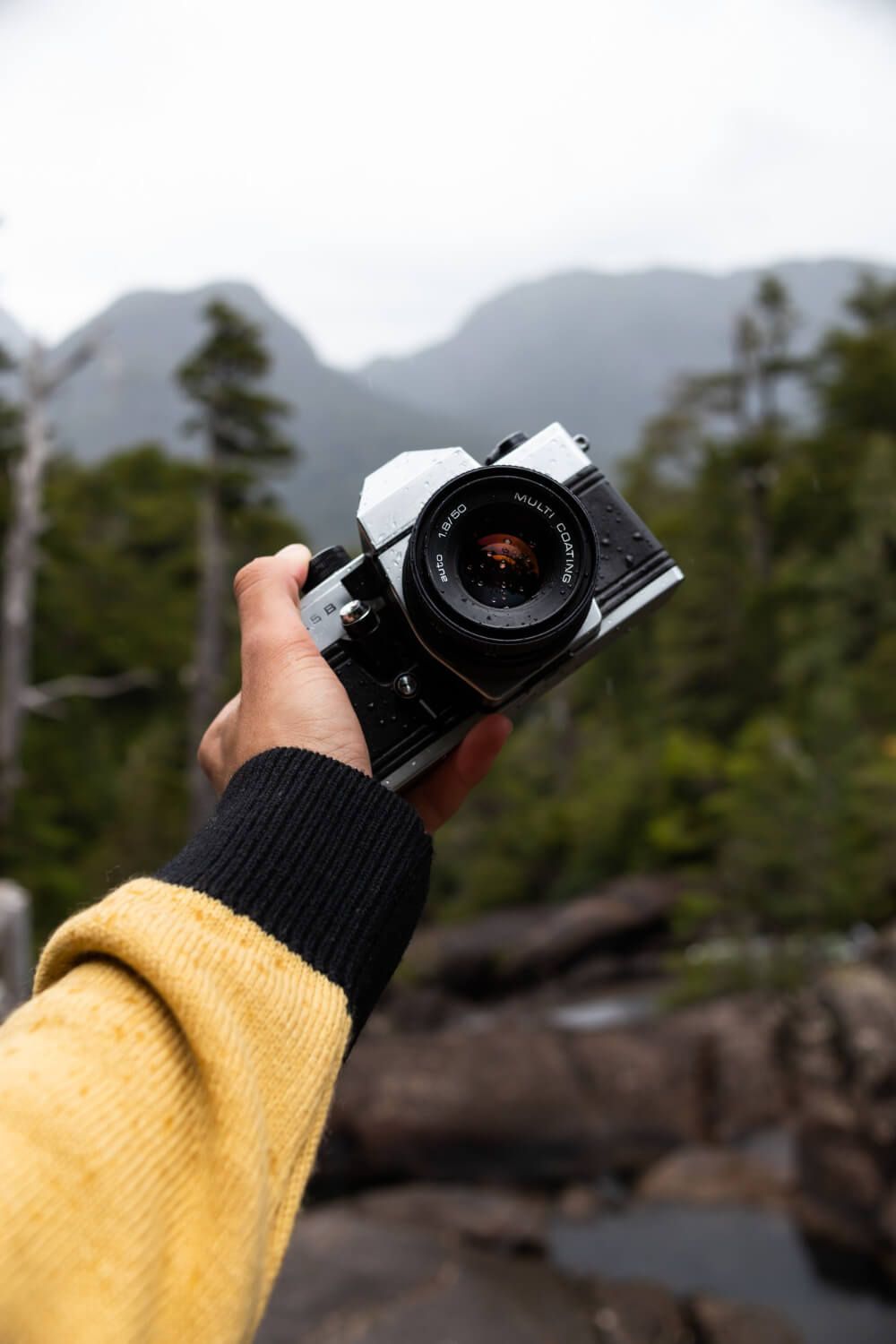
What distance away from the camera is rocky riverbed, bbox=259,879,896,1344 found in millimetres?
5672

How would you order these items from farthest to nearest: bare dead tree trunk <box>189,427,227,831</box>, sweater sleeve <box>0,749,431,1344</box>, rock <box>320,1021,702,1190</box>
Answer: bare dead tree trunk <box>189,427,227,831</box> < rock <box>320,1021,702,1190</box> < sweater sleeve <box>0,749,431,1344</box>

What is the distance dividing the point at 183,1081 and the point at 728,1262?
7.48 m

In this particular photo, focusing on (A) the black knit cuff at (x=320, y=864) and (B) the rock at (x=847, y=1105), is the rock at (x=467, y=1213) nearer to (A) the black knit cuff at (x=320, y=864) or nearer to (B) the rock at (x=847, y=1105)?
(B) the rock at (x=847, y=1105)

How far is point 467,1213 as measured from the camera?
7.36 meters

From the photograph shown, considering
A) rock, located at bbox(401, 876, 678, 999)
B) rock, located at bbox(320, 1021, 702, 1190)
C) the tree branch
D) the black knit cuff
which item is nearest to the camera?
the black knit cuff

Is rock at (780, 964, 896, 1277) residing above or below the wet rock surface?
below

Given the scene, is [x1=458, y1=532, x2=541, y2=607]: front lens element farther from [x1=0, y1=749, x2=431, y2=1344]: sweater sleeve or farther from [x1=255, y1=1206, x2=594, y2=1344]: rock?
[x1=255, y1=1206, x2=594, y2=1344]: rock

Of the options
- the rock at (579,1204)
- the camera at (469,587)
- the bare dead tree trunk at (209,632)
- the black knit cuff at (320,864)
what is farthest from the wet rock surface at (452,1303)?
the bare dead tree trunk at (209,632)

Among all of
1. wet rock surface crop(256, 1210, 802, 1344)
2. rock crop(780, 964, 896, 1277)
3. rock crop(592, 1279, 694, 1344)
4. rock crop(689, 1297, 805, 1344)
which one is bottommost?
rock crop(780, 964, 896, 1277)

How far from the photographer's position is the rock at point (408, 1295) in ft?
16.8

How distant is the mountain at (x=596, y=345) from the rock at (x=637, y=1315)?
5.05m

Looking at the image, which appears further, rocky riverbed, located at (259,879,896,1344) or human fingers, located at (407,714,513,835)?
rocky riverbed, located at (259,879,896,1344)

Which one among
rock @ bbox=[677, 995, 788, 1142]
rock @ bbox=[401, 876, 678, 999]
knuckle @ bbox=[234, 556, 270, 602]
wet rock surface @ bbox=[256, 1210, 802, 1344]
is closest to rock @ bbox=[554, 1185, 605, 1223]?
rock @ bbox=[677, 995, 788, 1142]

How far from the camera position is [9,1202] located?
2.49 feet
